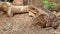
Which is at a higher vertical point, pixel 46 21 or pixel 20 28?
pixel 46 21

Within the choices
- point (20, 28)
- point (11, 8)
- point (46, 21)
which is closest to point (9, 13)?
point (11, 8)

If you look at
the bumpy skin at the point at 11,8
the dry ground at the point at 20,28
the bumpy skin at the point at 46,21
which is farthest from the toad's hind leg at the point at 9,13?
the bumpy skin at the point at 46,21


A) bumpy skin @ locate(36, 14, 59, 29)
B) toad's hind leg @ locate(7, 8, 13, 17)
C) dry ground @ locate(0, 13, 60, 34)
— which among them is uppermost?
bumpy skin @ locate(36, 14, 59, 29)

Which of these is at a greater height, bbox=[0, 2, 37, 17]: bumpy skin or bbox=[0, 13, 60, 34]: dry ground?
bbox=[0, 2, 37, 17]: bumpy skin

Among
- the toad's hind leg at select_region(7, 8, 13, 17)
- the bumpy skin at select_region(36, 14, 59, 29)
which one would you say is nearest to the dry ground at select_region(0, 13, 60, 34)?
the bumpy skin at select_region(36, 14, 59, 29)

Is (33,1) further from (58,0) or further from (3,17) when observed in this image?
(3,17)

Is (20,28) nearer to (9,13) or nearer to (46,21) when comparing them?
(46,21)

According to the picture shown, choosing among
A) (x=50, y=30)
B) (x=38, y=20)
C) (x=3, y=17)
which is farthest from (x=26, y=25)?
(x=3, y=17)

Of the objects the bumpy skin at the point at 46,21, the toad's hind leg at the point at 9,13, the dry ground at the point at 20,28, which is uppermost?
the bumpy skin at the point at 46,21

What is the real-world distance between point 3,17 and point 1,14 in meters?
0.29

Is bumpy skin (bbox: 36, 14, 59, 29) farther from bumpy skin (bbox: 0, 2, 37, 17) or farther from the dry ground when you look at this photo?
bumpy skin (bbox: 0, 2, 37, 17)

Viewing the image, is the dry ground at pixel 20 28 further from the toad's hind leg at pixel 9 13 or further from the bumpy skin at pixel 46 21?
the toad's hind leg at pixel 9 13

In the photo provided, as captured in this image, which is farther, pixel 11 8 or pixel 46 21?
pixel 11 8

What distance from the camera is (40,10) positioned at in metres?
4.29
